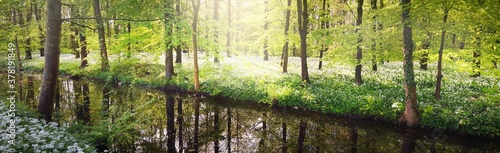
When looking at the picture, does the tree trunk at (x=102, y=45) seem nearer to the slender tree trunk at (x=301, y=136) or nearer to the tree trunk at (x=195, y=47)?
the tree trunk at (x=195, y=47)

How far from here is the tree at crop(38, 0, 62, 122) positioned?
800 cm

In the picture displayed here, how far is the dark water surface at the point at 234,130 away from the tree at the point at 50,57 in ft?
4.42

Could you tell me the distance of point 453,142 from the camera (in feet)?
37.4

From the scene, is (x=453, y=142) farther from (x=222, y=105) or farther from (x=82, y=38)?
(x=82, y=38)

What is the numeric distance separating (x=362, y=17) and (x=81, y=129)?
53.6 ft

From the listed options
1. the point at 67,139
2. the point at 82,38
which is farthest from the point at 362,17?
the point at 82,38

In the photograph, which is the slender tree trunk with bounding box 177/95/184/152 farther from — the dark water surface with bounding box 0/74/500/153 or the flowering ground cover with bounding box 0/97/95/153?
the flowering ground cover with bounding box 0/97/95/153

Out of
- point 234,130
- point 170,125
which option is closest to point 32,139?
point 170,125

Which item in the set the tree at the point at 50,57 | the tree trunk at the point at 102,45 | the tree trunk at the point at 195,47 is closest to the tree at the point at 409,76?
the tree trunk at the point at 195,47

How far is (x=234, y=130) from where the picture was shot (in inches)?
495

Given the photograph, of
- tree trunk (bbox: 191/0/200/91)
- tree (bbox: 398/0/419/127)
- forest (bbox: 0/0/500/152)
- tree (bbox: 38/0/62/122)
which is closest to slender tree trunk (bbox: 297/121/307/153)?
forest (bbox: 0/0/500/152)

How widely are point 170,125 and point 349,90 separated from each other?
10555mm

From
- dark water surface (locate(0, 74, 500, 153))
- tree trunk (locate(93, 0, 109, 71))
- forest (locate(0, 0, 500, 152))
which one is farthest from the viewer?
tree trunk (locate(93, 0, 109, 71))

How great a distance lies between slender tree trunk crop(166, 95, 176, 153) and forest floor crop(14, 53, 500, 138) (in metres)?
2.84
